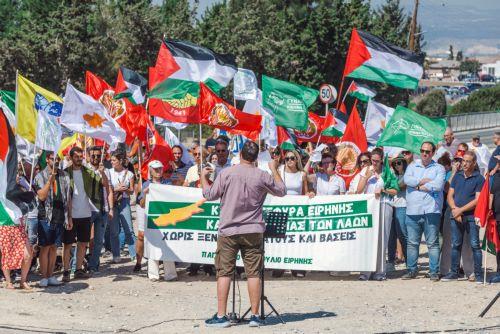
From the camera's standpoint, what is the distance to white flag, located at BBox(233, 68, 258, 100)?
1867cm

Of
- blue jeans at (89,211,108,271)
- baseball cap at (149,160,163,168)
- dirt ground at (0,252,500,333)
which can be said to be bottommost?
dirt ground at (0,252,500,333)

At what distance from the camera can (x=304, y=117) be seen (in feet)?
51.5

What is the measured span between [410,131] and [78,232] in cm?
509

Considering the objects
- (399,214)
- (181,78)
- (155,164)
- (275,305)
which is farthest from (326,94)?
(275,305)

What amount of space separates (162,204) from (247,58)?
1390 inches

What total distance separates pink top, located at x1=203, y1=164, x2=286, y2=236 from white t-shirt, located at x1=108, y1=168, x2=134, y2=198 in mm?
5109

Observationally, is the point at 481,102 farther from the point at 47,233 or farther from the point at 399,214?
the point at 47,233

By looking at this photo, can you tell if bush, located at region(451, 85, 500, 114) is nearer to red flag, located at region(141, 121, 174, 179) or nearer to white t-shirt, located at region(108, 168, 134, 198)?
red flag, located at region(141, 121, 174, 179)

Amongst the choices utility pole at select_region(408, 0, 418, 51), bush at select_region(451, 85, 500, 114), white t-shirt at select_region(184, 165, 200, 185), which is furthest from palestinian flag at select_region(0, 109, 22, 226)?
bush at select_region(451, 85, 500, 114)

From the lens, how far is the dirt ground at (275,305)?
10562 mm

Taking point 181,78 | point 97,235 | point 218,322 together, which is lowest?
point 218,322

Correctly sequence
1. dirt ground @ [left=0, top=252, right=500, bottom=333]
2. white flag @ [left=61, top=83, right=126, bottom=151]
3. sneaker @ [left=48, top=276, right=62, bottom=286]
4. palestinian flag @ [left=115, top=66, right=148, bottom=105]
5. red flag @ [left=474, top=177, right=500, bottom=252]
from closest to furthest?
dirt ground @ [left=0, top=252, right=500, bottom=333]
red flag @ [left=474, top=177, right=500, bottom=252]
sneaker @ [left=48, top=276, right=62, bottom=286]
white flag @ [left=61, top=83, right=126, bottom=151]
palestinian flag @ [left=115, top=66, right=148, bottom=105]

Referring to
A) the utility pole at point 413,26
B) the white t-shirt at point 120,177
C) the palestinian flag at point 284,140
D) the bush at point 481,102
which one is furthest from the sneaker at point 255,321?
the bush at point 481,102

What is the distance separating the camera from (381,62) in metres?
17.0
